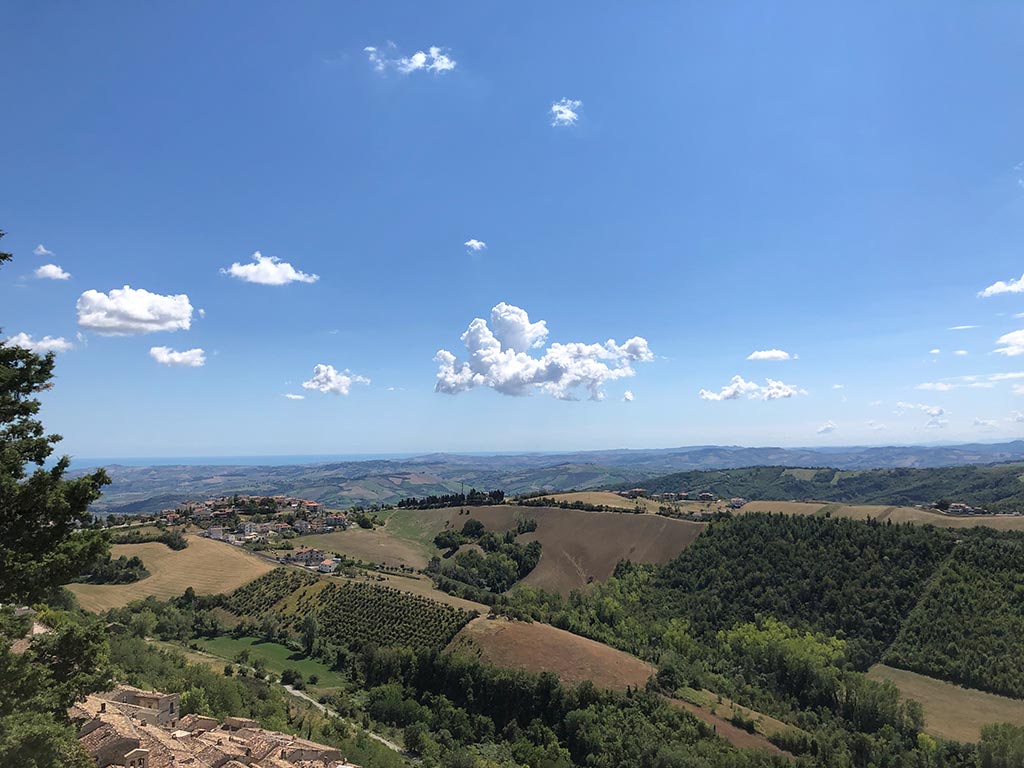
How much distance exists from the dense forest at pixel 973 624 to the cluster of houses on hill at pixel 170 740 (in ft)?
286

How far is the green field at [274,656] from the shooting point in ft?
248

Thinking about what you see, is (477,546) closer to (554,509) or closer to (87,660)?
(554,509)

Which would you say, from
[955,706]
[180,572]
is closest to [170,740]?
[180,572]

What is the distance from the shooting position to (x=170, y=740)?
109 feet

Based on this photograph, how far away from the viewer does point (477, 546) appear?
504 feet

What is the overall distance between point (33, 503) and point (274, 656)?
76.2 metres

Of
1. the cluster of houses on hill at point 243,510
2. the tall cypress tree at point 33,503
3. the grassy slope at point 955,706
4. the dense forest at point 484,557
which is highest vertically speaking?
the tall cypress tree at point 33,503

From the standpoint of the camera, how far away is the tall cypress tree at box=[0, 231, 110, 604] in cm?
1537

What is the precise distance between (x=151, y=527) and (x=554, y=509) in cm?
10239

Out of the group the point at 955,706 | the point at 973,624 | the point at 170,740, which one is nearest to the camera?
the point at 170,740

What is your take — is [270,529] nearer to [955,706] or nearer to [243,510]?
[243,510]

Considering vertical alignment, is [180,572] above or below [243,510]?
below

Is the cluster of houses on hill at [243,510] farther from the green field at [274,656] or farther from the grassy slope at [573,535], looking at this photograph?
the green field at [274,656]

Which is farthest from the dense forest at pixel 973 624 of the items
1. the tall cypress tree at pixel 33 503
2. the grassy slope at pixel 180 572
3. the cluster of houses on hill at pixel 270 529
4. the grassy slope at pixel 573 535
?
the cluster of houses on hill at pixel 270 529
